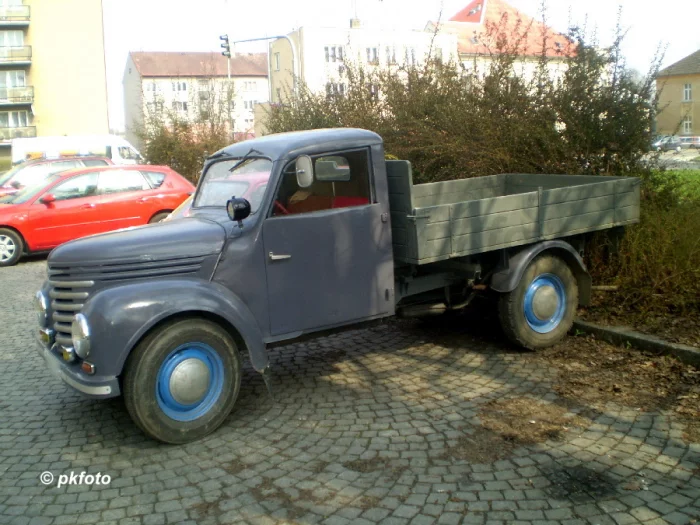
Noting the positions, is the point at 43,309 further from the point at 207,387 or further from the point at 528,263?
the point at 528,263

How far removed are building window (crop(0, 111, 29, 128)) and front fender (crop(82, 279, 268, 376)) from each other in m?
59.8

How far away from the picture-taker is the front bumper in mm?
4449

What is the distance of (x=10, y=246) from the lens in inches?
503

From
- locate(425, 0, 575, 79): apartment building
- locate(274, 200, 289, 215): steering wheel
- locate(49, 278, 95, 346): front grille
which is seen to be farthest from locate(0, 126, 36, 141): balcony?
locate(274, 200, 289, 215): steering wheel

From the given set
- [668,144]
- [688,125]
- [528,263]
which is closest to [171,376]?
[528,263]

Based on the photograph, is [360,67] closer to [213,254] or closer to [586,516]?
[213,254]

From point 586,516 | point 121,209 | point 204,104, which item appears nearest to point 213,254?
point 586,516

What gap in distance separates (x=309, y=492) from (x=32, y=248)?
34.9 feet

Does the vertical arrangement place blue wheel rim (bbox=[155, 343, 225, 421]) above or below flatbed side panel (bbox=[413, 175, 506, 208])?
below

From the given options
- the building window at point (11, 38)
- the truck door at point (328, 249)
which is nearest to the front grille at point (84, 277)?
the truck door at point (328, 249)

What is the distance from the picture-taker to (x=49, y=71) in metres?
57.6

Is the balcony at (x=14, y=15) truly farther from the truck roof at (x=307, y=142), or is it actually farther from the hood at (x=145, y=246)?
the hood at (x=145, y=246)

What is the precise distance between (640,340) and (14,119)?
201ft

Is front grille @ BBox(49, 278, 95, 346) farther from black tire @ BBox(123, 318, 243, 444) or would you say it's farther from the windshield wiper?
the windshield wiper
